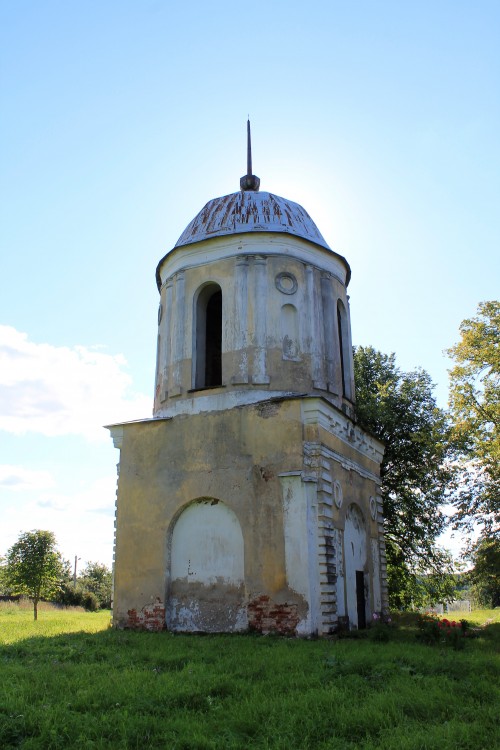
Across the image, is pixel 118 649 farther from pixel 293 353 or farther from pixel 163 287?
pixel 163 287

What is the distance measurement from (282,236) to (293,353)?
323 cm

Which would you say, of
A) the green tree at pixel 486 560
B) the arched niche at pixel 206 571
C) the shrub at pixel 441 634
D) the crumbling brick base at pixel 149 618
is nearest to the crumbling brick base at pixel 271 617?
the arched niche at pixel 206 571

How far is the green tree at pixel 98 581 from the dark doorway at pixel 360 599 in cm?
3279

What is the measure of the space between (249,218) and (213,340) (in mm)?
3495

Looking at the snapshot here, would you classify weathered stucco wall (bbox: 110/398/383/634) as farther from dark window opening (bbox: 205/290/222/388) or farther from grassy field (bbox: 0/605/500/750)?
dark window opening (bbox: 205/290/222/388)

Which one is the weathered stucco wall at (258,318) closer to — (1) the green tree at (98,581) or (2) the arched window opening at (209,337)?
(2) the arched window opening at (209,337)

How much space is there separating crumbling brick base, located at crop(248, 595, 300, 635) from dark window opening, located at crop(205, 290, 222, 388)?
6.25 meters

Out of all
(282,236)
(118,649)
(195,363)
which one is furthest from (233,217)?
(118,649)

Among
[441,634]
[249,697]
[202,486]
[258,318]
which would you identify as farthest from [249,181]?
[249,697]

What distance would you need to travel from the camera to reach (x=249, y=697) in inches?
275

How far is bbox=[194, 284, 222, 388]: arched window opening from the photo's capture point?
15779 mm

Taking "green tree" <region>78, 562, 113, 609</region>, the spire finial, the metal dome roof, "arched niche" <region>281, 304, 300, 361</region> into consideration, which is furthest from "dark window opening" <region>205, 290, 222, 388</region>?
"green tree" <region>78, 562, 113, 609</region>

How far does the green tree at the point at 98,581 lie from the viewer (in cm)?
4746

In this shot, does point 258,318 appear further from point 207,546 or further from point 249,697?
point 249,697
